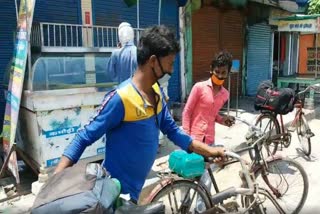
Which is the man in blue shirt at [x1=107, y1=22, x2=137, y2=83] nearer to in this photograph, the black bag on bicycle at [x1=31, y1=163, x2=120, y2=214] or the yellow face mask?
the yellow face mask

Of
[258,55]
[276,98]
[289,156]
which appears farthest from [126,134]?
[258,55]

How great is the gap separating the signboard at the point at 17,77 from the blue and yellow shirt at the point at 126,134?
2.34 metres

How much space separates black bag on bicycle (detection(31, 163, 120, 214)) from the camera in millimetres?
1329

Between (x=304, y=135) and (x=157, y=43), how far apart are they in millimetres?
5006

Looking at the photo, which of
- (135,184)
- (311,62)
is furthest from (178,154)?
(311,62)

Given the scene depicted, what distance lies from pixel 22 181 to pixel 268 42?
10.4 meters

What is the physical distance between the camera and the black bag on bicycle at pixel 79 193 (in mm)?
1329

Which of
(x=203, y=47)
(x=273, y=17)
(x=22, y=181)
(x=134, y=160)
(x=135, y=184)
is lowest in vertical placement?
(x=22, y=181)

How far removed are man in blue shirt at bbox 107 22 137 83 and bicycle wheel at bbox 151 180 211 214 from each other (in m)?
1.92

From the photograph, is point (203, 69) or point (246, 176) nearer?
point (246, 176)

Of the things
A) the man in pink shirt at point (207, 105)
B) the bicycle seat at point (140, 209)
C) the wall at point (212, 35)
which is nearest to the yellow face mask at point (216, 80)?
the man in pink shirt at point (207, 105)

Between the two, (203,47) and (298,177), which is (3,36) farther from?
(203,47)

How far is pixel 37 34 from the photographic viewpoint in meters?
4.72

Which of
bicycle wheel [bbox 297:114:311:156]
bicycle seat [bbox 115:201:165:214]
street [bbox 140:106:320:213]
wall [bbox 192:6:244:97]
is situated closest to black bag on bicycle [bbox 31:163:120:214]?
bicycle seat [bbox 115:201:165:214]
